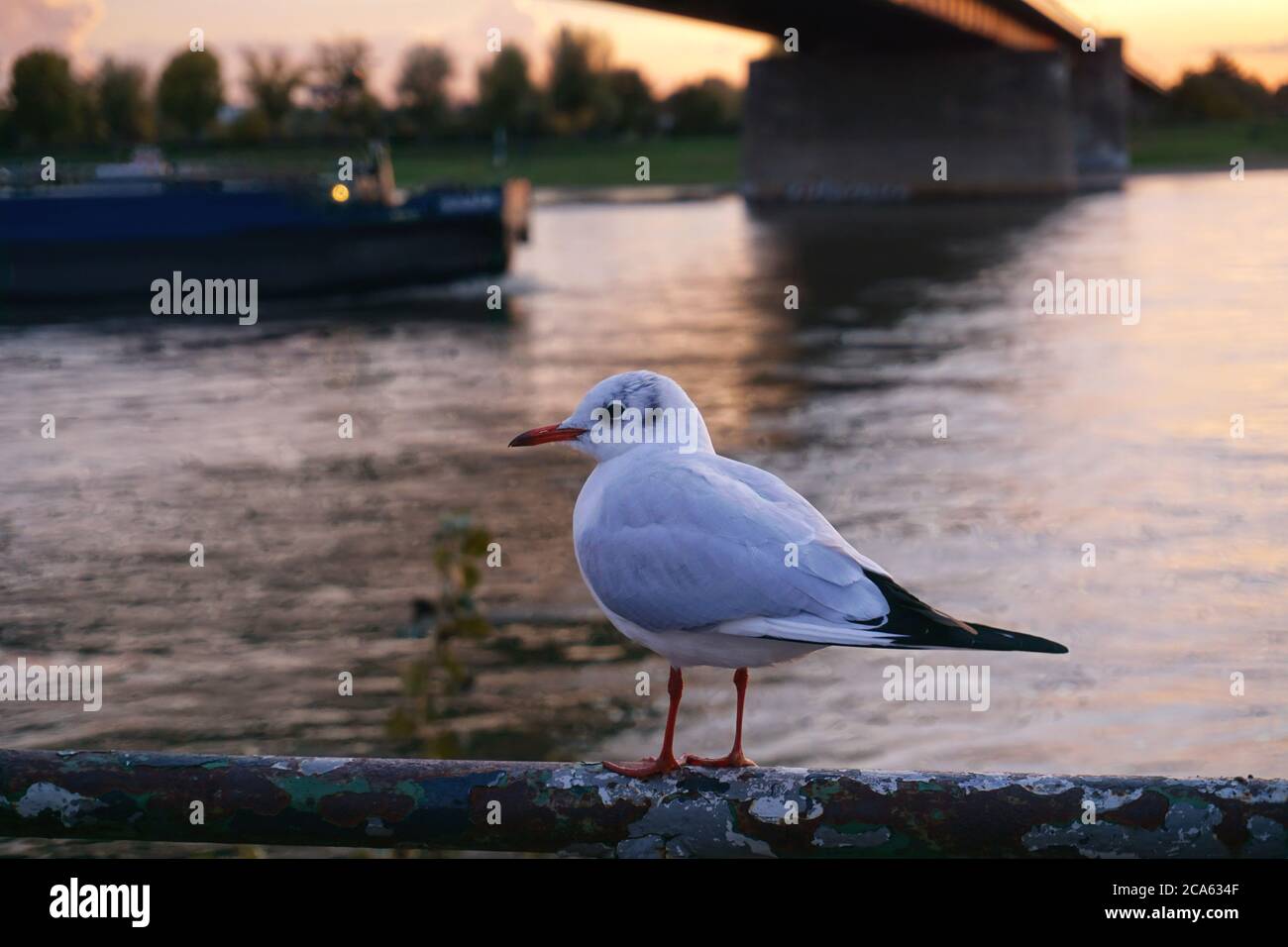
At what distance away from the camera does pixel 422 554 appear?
→ 32.7 feet

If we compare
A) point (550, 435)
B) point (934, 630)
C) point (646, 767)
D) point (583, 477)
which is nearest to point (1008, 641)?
point (934, 630)

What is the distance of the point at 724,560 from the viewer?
3002 millimetres

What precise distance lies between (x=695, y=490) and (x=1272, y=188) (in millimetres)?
62611

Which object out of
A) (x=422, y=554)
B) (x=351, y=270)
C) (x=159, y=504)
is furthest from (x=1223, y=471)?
(x=351, y=270)

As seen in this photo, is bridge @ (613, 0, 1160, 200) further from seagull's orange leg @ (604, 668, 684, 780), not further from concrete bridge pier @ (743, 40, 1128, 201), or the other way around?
seagull's orange leg @ (604, 668, 684, 780)

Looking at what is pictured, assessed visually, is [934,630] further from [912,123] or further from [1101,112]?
[1101,112]

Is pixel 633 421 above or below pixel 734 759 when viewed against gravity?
above

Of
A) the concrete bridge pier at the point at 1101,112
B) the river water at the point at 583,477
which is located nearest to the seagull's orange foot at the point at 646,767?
the river water at the point at 583,477

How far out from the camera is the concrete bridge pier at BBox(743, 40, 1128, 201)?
56.3 m

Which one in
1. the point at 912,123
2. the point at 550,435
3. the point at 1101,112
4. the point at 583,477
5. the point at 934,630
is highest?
the point at 1101,112

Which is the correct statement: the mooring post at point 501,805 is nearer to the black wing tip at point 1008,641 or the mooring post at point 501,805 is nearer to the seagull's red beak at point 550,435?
the black wing tip at point 1008,641

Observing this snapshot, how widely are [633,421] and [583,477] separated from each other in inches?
355

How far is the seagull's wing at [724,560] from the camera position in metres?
2.82

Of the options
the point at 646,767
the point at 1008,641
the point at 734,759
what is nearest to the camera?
the point at 1008,641
